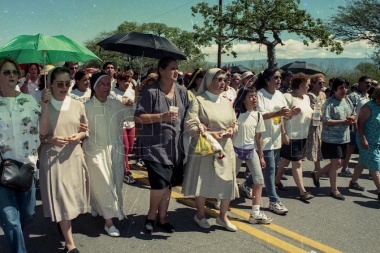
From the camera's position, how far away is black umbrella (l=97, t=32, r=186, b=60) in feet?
18.2

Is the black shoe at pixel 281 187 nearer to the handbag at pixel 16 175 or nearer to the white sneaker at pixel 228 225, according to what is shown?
the white sneaker at pixel 228 225

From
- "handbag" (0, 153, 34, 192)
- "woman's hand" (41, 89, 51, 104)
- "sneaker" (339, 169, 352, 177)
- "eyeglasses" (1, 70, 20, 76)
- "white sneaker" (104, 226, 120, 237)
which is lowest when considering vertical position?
"sneaker" (339, 169, 352, 177)

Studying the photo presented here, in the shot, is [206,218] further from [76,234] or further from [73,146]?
[73,146]

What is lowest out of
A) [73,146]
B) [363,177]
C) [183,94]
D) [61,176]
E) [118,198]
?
[363,177]

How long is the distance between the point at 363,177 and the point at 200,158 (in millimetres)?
4290

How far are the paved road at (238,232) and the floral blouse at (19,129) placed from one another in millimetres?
1089

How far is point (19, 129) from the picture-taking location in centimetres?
329

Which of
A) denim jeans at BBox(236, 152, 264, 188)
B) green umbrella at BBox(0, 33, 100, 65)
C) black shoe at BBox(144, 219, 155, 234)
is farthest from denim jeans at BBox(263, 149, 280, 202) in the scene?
green umbrella at BBox(0, 33, 100, 65)

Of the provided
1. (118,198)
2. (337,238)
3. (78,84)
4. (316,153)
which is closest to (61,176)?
(118,198)

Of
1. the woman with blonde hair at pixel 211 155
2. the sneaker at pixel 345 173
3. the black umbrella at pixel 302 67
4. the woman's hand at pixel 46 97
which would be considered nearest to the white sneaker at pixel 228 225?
the woman with blonde hair at pixel 211 155

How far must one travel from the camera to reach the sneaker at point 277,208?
4918 millimetres

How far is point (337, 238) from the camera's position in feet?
13.9

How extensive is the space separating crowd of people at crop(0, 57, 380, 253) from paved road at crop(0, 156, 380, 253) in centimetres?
16

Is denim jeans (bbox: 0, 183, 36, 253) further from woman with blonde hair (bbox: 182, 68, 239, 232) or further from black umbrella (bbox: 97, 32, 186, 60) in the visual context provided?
black umbrella (bbox: 97, 32, 186, 60)
